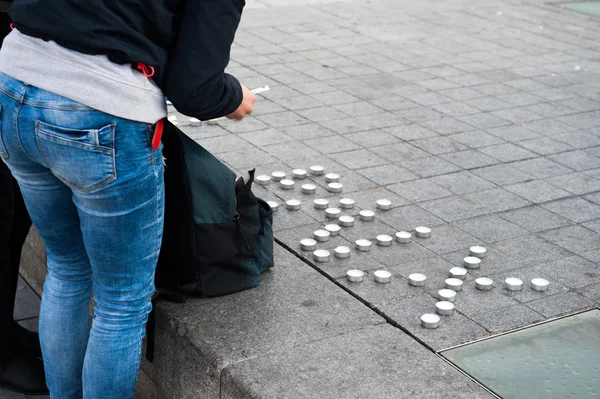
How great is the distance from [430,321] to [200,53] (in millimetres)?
1451

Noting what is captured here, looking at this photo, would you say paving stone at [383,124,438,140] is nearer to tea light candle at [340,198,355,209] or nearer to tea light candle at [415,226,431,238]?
tea light candle at [340,198,355,209]

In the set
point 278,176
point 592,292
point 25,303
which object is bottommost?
point 25,303

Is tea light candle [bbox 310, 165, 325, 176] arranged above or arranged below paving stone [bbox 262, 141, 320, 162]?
above

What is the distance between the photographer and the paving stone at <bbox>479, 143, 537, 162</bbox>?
545 cm

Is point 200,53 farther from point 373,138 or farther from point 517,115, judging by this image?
point 517,115

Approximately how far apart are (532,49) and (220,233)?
576 cm

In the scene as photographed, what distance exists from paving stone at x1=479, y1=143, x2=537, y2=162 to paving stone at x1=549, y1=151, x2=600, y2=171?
161mm

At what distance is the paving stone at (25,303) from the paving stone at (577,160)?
3.10m

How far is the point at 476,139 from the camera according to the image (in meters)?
5.78

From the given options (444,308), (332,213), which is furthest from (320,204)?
(444,308)

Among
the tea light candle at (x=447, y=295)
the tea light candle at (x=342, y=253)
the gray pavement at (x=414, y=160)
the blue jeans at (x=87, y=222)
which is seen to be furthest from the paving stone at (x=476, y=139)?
the blue jeans at (x=87, y=222)

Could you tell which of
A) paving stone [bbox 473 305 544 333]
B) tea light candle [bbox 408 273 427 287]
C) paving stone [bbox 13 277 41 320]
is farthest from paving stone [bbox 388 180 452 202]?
paving stone [bbox 13 277 41 320]

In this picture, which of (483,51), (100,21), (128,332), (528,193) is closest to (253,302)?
(128,332)

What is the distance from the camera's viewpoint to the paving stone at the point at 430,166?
518 centimetres
